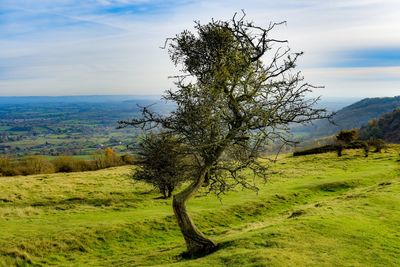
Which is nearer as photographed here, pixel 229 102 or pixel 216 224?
pixel 229 102

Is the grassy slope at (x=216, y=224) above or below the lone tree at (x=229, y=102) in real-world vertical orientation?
below

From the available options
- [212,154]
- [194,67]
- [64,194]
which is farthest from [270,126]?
[64,194]

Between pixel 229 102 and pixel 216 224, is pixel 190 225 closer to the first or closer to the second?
pixel 229 102

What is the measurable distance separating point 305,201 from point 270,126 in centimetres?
2477

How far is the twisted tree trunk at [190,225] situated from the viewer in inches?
726

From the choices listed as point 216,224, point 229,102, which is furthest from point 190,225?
point 216,224

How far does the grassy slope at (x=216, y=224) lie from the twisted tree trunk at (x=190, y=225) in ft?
2.87

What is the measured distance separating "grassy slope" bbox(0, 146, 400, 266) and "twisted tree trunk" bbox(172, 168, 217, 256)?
88cm

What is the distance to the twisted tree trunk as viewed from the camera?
18.4m

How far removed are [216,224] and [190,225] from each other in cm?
1381

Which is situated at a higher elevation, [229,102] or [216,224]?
[229,102]

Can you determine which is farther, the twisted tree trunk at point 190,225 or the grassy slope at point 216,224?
the twisted tree trunk at point 190,225

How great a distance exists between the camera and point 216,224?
32156mm

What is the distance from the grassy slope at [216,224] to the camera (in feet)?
56.1
